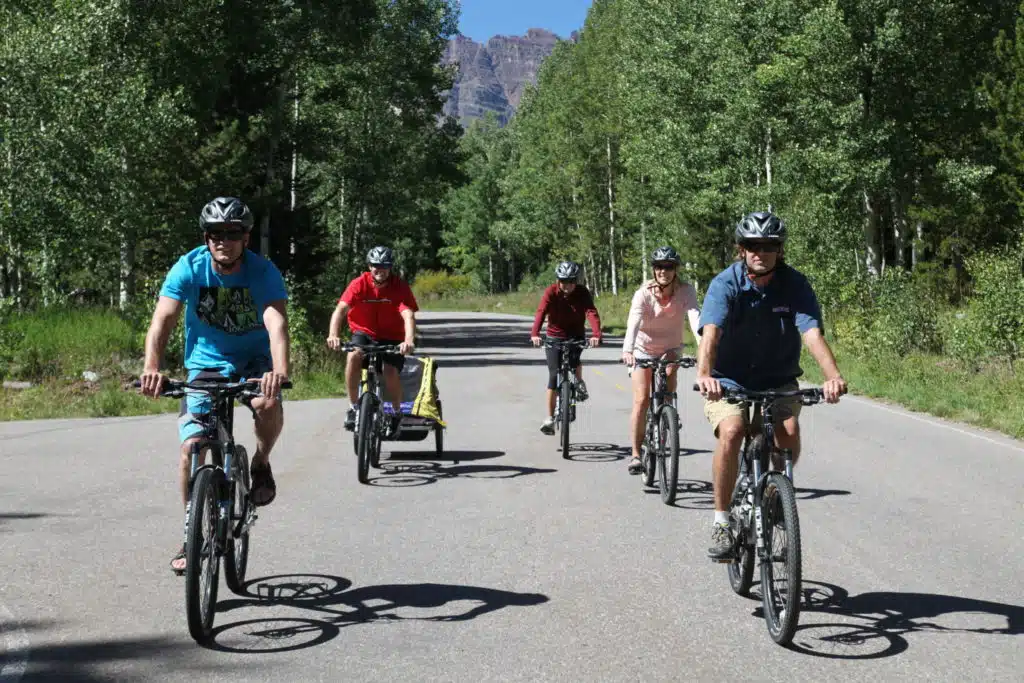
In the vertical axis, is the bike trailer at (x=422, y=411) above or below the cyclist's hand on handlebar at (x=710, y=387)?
below

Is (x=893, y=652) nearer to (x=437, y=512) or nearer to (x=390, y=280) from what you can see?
(x=437, y=512)

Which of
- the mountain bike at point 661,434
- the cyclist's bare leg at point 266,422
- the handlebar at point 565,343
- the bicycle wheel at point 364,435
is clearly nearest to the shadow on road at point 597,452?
the handlebar at point 565,343

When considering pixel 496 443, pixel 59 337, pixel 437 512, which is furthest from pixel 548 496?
pixel 59 337

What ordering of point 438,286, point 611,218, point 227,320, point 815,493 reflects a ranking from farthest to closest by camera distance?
point 438,286 → point 611,218 → point 815,493 → point 227,320

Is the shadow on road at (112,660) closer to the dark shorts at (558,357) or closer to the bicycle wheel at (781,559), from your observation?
the bicycle wheel at (781,559)

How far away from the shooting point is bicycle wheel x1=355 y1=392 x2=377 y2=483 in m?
10.5

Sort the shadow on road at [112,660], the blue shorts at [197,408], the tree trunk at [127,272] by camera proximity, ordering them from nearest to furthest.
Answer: the shadow on road at [112,660] → the blue shorts at [197,408] → the tree trunk at [127,272]

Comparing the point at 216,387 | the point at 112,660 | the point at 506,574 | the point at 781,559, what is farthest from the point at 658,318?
the point at 112,660

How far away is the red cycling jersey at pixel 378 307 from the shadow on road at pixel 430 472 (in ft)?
3.93

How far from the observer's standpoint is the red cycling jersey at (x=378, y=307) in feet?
37.9

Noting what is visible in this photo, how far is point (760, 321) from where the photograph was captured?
21.0ft

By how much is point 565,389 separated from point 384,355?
1.88 meters

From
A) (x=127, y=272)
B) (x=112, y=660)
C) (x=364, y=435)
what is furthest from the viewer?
(x=127, y=272)

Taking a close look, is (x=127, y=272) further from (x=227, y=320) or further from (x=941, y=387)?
(x=227, y=320)
